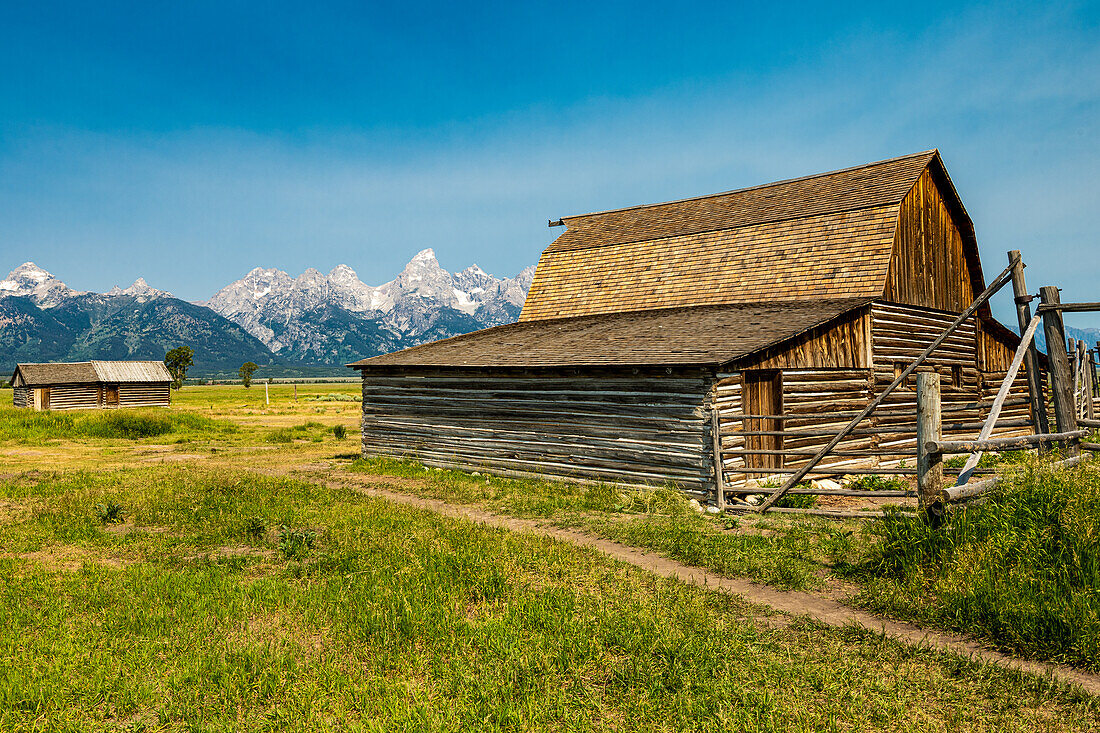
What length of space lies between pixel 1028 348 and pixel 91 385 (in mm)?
66214

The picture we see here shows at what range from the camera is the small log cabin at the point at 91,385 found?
5566cm

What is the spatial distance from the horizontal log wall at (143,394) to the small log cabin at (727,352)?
47.6 meters

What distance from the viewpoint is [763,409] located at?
16000 millimetres

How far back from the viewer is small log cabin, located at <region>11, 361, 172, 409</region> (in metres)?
55.7

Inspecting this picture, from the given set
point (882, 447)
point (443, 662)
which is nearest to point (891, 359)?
point (882, 447)

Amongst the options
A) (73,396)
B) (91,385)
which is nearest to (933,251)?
(91,385)

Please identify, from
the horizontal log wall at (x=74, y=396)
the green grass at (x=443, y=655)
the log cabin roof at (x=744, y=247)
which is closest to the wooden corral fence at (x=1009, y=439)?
the green grass at (x=443, y=655)

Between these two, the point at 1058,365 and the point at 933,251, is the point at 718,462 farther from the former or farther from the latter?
the point at 933,251

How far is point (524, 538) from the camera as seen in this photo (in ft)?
34.3

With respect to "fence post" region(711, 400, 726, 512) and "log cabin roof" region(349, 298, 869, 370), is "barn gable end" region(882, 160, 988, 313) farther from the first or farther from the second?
"fence post" region(711, 400, 726, 512)

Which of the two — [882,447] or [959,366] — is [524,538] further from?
[959,366]

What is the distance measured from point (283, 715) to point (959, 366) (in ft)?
77.3

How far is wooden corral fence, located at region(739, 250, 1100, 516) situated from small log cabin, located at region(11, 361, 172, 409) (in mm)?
55528

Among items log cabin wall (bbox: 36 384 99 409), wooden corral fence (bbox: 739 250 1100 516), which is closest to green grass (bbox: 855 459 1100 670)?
wooden corral fence (bbox: 739 250 1100 516)
